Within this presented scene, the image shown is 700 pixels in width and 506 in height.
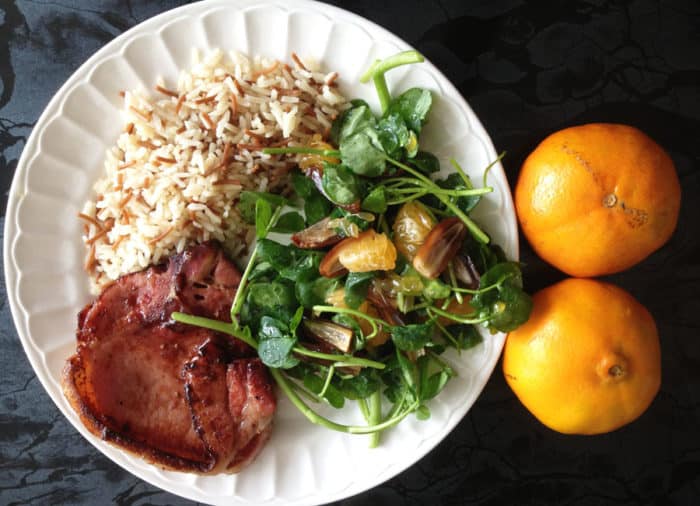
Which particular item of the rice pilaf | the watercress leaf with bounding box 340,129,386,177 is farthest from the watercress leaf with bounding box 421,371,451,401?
the rice pilaf

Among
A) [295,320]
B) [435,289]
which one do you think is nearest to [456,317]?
[435,289]

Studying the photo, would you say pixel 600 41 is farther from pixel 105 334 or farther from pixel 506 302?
pixel 105 334

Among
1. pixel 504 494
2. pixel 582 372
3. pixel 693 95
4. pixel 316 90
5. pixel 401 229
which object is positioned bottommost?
pixel 504 494

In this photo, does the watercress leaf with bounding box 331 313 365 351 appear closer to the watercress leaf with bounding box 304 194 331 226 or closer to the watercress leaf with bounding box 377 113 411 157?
the watercress leaf with bounding box 304 194 331 226

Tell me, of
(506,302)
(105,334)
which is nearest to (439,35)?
(506,302)

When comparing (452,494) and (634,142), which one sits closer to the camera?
(634,142)

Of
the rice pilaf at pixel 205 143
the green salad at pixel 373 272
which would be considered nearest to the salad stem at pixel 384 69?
the green salad at pixel 373 272
